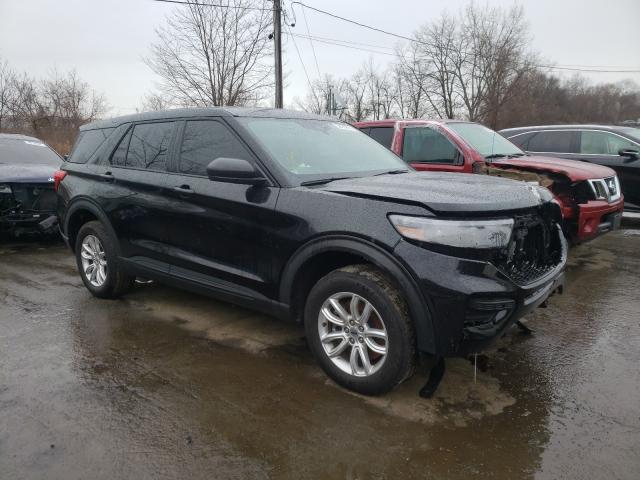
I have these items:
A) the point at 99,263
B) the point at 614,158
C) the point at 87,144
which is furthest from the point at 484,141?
the point at 99,263

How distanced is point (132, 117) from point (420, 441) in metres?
3.80

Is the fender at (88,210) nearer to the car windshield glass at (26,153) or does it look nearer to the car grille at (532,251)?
the car grille at (532,251)

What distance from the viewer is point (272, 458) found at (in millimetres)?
2436

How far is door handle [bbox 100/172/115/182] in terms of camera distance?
448cm

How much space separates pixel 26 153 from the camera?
825cm

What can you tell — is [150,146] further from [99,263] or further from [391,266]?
[391,266]

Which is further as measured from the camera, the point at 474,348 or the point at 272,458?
the point at 474,348

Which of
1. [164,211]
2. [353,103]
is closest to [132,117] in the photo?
[164,211]

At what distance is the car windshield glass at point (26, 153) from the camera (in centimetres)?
798

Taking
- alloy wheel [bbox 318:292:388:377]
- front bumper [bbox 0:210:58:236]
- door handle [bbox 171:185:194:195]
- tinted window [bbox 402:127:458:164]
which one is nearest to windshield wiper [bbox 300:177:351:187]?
alloy wheel [bbox 318:292:388:377]

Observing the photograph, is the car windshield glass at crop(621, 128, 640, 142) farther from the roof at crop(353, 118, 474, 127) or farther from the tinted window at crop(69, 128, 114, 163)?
the tinted window at crop(69, 128, 114, 163)

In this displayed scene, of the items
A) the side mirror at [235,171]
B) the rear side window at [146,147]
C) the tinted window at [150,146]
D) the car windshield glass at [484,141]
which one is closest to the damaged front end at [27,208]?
the rear side window at [146,147]

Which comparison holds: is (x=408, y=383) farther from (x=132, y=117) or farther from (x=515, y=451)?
(x=132, y=117)

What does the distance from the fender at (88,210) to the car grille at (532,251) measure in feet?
11.2
